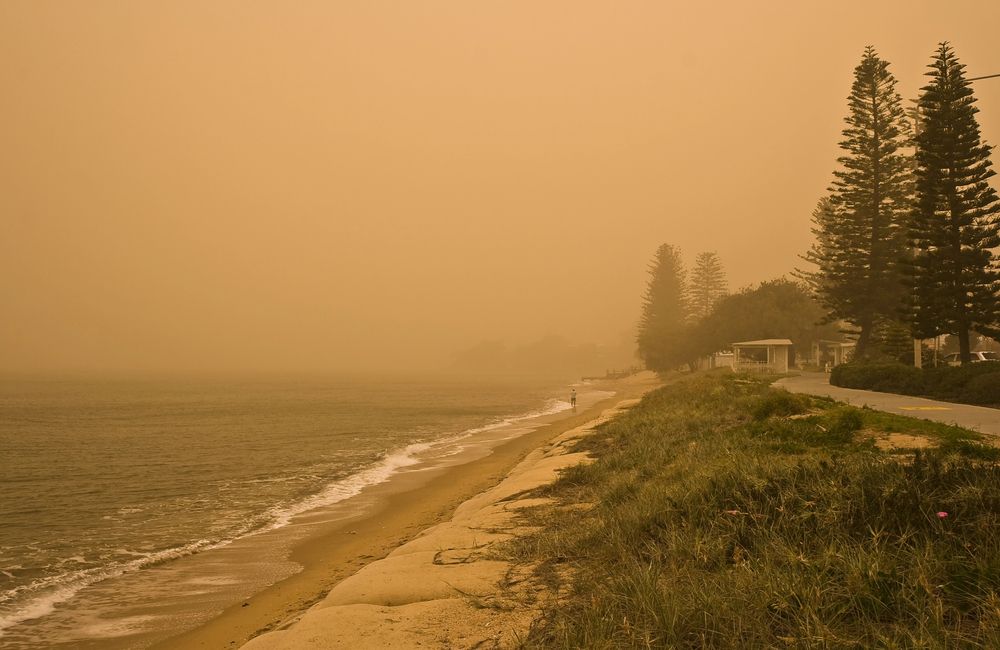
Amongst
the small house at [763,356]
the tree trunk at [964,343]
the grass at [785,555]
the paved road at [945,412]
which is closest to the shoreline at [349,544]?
the grass at [785,555]

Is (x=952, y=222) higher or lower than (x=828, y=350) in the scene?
higher

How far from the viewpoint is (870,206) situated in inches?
1500

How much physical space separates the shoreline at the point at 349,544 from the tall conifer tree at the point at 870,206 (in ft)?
90.9

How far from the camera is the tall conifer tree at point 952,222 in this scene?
84.8ft

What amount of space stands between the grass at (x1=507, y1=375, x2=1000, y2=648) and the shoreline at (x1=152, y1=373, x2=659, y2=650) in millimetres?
3143

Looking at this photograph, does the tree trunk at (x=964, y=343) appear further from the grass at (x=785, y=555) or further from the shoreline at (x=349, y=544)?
the grass at (x=785, y=555)

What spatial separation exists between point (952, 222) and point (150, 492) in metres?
29.8

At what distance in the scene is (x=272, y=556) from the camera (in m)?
10.6

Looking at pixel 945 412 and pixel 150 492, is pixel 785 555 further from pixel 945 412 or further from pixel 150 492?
pixel 150 492

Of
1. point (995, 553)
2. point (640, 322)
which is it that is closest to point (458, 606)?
point (995, 553)

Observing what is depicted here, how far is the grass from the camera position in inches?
143

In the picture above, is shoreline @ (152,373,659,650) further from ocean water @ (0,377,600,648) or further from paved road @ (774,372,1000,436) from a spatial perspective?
paved road @ (774,372,1000,436)

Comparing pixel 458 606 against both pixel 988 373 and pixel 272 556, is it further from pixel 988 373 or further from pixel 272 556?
pixel 988 373

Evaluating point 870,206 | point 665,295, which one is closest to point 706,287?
point 665,295
